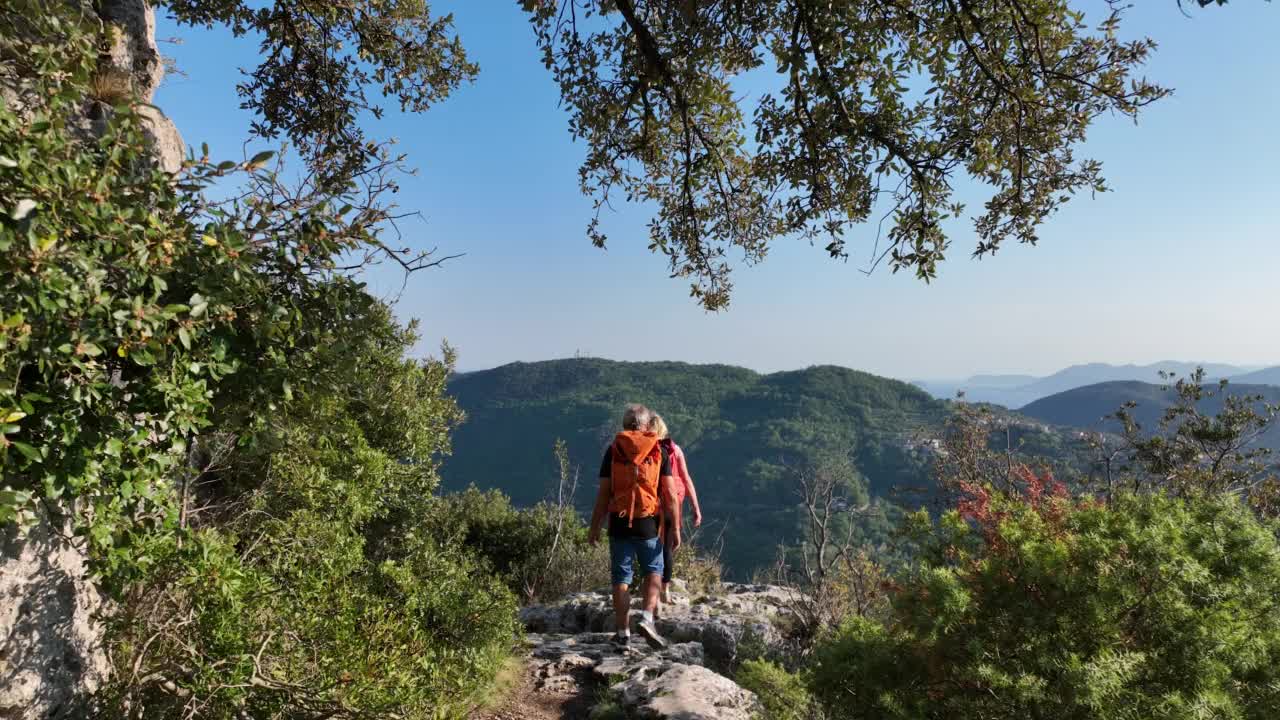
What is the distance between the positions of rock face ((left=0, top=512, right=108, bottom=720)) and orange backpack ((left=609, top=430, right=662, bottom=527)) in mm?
3933

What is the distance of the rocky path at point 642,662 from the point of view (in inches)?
203

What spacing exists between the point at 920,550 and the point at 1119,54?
4.36 m

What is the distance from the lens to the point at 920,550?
14.4ft

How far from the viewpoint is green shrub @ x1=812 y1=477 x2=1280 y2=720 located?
2.85 metres

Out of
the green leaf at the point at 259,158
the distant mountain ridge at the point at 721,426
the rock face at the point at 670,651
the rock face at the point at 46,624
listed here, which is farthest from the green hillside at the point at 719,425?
the green leaf at the point at 259,158

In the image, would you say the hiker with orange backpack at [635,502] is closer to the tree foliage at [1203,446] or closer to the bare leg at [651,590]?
the bare leg at [651,590]

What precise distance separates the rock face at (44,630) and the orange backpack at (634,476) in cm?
393

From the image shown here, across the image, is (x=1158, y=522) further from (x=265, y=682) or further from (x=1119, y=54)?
(x=265, y=682)

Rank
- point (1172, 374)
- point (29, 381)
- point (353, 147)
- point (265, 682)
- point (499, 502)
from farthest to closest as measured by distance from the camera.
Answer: point (499, 502)
point (1172, 374)
point (353, 147)
point (265, 682)
point (29, 381)

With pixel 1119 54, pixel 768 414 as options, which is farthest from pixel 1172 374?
pixel 768 414

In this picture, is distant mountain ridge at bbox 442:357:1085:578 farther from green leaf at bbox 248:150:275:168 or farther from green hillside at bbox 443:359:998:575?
green leaf at bbox 248:150:275:168

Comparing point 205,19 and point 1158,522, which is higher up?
point 205,19

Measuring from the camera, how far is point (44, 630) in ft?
11.7

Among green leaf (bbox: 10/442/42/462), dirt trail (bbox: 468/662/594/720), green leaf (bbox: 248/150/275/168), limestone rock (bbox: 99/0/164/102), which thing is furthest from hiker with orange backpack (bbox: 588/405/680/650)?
limestone rock (bbox: 99/0/164/102)
